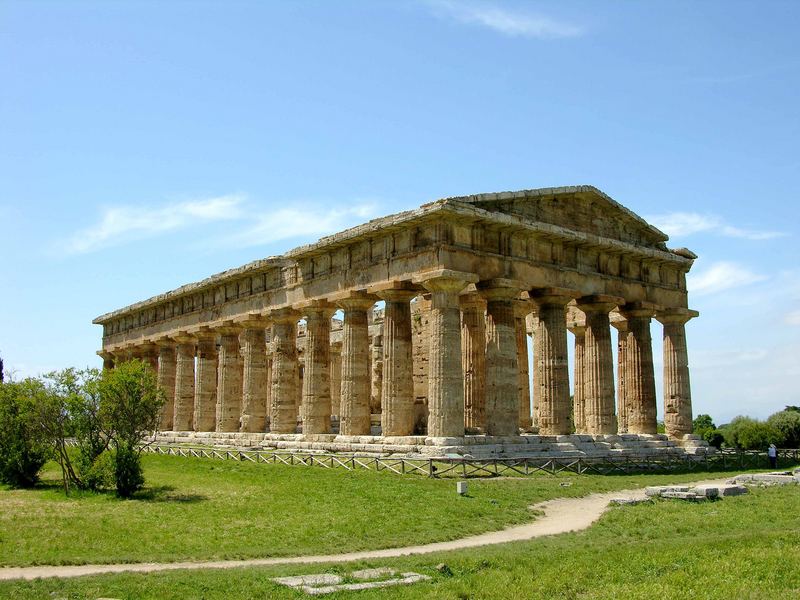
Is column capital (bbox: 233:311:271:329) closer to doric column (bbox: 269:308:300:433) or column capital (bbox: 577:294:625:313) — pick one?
→ doric column (bbox: 269:308:300:433)

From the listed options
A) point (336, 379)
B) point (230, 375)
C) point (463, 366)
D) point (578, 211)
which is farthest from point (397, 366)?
point (336, 379)

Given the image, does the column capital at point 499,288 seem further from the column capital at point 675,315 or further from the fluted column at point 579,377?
the fluted column at point 579,377

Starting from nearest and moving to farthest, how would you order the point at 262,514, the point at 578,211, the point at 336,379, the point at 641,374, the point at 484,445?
1. the point at 262,514
2. the point at 484,445
3. the point at 578,211
4. the point at 641,374
5. the point at 336,379

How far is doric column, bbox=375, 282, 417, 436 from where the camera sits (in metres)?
32.6

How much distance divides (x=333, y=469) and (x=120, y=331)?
38.8 metres

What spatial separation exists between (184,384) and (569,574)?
138 ft

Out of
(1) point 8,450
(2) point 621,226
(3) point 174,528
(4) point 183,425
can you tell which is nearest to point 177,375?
(4) point 183,425

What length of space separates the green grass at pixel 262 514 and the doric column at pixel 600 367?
6.54 meters

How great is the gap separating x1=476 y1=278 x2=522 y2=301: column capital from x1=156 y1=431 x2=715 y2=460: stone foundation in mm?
5687

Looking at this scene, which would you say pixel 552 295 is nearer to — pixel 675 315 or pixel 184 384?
pixel 675 315

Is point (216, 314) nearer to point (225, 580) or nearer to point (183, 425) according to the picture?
point (183, 425)

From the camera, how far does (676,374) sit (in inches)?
1555

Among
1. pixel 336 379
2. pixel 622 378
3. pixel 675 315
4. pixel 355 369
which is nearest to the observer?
pixel 355 369

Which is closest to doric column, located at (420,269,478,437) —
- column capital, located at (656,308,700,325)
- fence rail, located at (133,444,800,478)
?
fence rail, located at (133,444,800,478)
